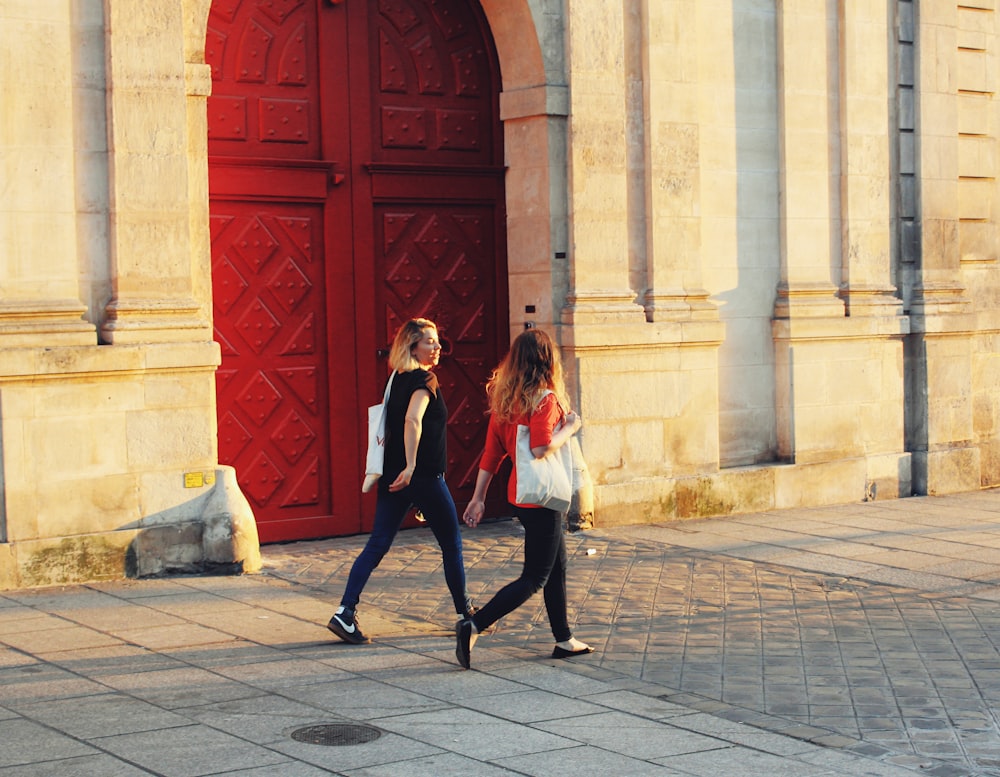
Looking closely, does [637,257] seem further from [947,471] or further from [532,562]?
[532,562]

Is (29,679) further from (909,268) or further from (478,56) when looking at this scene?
(909,268)

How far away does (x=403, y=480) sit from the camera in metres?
8.20

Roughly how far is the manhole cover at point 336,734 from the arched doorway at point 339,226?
16.5 ft

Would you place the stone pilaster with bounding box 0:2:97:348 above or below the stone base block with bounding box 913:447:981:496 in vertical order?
above

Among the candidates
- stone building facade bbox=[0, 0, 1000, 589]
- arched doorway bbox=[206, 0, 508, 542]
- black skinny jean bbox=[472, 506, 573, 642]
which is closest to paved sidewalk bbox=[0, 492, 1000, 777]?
black skinny jean bbox=[472, 506, 573, 642]

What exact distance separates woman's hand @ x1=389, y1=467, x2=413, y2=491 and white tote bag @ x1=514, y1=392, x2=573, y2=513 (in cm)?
67

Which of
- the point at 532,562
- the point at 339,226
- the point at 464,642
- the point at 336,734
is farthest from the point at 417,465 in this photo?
the point at 339,226

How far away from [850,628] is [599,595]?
1.70 metres

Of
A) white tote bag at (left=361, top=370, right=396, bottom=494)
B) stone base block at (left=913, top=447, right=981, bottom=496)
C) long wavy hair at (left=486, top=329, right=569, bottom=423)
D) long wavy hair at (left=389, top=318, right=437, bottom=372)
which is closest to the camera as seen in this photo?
long wavy hair at (left=486, top=329, right=569, bottom=423)

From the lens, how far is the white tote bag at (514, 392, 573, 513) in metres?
7.69

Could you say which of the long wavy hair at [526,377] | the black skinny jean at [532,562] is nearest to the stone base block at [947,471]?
the long wavy hair at [526,377]

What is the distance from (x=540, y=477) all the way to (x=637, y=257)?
562cm

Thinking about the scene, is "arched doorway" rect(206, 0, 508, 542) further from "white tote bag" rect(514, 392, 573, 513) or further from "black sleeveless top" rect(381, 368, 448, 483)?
"white tote bag" rect(514, 392, 573, 513)

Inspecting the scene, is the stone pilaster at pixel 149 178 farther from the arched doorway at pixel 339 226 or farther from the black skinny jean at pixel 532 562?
A: the black skinny jean at pixel 532 562
